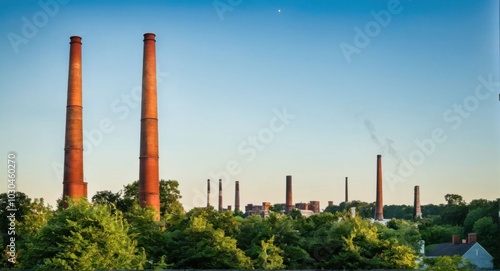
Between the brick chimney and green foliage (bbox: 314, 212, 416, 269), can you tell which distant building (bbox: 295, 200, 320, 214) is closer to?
the brick chimney

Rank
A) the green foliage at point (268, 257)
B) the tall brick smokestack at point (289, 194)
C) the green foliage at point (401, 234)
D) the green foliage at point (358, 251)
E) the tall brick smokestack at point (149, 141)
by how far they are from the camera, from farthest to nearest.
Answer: the tall brick smokestack at point (289, 194)
the green foliage at point (401, 234)
the tall brick smokestack at point (149, 141)
the green foliage at point (358, 251)
the green foliage at point (268, 257)

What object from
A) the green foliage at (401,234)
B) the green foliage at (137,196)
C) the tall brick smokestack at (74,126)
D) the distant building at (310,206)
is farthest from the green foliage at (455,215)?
the tall brick smokestack at (74,126)

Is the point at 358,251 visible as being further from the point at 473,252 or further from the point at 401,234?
the point at 473,252

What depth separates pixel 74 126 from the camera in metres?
39.7

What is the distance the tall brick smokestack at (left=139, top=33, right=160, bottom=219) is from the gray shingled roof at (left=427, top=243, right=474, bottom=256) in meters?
37.8

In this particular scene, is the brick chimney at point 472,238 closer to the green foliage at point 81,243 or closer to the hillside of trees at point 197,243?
the hillside of trees at point 197,243

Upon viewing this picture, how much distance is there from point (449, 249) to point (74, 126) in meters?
44.3

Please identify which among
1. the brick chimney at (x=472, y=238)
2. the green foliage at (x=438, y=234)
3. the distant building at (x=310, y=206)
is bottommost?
the green foliage at (x=438, y=234)

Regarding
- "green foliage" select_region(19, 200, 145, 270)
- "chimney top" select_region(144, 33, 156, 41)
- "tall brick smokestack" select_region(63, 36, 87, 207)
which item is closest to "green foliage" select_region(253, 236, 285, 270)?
"green foliage" select_region(19, 200, 145, 270)

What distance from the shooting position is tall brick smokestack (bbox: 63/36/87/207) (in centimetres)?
3903

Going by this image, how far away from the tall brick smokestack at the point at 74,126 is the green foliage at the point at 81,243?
1004 centimetres

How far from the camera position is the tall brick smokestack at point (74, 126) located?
39031 mm

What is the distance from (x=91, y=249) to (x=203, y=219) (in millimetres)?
9704

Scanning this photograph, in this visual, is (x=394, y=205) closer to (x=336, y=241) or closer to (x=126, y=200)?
(x=126, y=200)
